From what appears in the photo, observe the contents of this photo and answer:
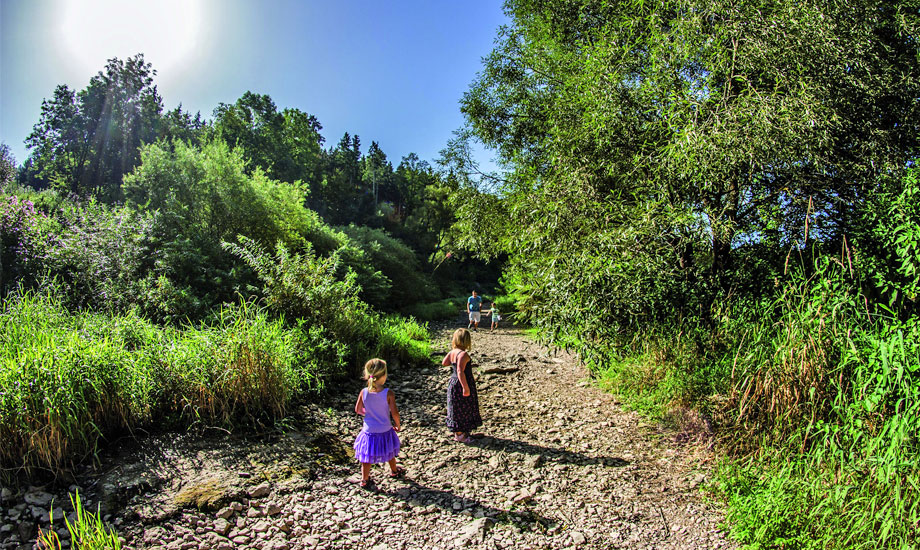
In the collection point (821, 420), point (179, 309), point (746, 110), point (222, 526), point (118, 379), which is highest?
point (746, 110)

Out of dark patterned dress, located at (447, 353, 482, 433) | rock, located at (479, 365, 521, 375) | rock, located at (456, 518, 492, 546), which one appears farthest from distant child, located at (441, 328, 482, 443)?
rock, located at (479, 365, 521, 375)

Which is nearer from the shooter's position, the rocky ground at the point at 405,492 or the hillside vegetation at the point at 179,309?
the rocky ground at the point at 405,492

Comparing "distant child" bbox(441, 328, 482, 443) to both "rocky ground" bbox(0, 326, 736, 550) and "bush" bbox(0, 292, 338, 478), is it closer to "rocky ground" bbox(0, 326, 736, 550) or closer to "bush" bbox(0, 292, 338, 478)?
"rocky ground" bbox(0, 326, 736, 550)

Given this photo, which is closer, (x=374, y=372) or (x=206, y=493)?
(x=206, y=493)

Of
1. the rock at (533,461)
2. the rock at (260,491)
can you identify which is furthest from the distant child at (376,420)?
the rock at (533,461)

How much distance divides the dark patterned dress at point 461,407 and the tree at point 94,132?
133 feet

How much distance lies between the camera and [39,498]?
10.7 feet

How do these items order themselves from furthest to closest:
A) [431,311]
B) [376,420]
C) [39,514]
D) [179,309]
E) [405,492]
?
1. [431,311]
2. [179,309]
3. [376,420]
4. [405,492]
5. [39,514]

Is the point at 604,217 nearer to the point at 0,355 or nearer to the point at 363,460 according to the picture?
the point at 363,460

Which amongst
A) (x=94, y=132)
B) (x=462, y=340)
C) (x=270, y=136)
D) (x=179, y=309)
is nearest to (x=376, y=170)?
(x=270, y=136)

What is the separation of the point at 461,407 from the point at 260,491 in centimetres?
225

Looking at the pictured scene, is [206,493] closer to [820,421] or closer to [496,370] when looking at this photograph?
[820,421]

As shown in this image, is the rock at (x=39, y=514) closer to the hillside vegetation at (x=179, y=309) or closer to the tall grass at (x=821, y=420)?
the hillside vegetation at (x=179, y=309)

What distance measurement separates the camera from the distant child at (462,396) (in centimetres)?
504
